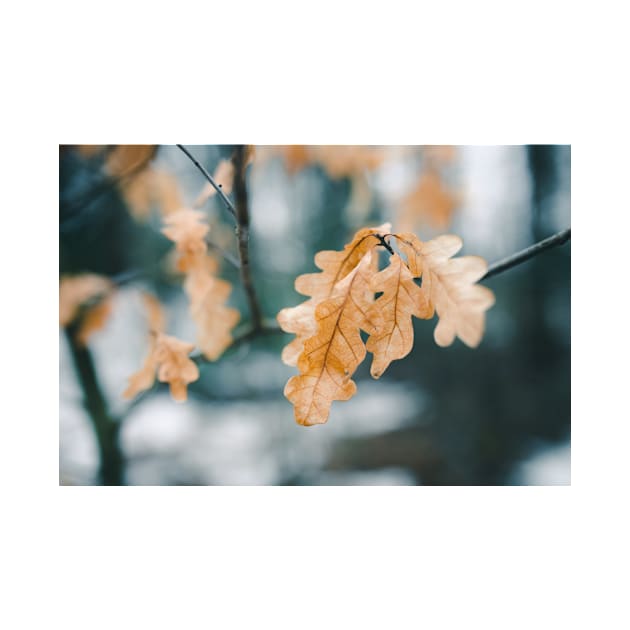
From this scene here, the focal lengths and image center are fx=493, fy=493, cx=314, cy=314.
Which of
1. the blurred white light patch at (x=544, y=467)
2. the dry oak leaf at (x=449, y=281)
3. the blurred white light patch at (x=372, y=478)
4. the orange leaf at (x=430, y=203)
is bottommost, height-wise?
the blurred white light patch at (x=372, y=478)

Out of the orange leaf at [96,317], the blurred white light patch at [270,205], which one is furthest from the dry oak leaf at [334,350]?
the blurred white light patch at [270,205]

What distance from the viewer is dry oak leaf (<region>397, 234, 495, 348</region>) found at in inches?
A: 28.6

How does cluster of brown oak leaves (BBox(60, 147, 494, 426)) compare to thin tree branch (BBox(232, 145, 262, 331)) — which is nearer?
cluster of brown oak leaves (BBox(60, 147, 494, 426))

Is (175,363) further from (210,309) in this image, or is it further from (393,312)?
(393,312)

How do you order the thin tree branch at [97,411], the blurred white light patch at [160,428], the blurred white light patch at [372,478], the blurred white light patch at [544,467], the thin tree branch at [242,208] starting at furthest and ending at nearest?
the blurred white light patch at [372,478]
the blurred white light patch at [160,428]
the blurred white light patch at [544,467]
the thin tree branch at [97,411]
the thin tree branch at [242,208]

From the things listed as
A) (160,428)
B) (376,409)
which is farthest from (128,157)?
(376,409)

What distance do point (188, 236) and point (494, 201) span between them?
67.7 inches

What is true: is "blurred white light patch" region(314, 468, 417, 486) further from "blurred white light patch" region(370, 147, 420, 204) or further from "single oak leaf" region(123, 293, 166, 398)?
"single oak leaf" region(123, 293, 166, 398)

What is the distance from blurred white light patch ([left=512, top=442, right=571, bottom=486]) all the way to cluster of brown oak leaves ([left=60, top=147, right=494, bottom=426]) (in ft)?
4.73

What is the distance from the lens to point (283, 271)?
8.25 feet

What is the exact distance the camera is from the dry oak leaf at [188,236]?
903mm

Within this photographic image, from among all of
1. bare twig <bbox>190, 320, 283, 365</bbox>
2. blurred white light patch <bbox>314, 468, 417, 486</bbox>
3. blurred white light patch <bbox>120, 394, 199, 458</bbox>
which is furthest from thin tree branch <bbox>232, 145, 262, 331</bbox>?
blurred white light patch <bbox>314, 468, 417, 486</bbox>

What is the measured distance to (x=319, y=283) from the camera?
0.77m

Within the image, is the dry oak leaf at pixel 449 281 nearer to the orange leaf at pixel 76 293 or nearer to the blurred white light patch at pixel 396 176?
the blurred white light patch at pixel 396 176
